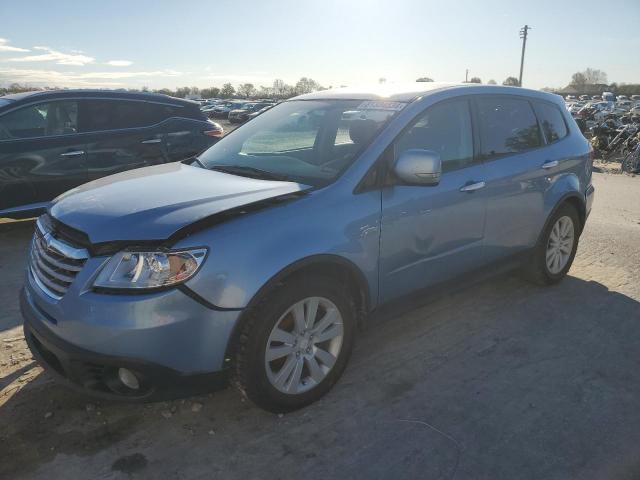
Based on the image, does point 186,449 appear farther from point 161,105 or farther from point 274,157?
point 161,105

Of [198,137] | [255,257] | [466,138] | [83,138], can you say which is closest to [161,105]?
[198,137]

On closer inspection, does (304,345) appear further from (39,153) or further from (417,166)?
(39,153)

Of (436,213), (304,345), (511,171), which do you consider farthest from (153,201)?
(511,171)

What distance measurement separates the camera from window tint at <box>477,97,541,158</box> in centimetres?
384

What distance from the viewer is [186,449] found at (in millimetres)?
2598

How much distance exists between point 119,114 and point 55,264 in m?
4.47

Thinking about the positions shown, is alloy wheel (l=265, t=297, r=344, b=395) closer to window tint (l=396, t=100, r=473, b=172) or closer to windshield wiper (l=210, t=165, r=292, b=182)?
windshield wiper (l=210, t=165, r=292, b=182)

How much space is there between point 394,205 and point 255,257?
101 cm

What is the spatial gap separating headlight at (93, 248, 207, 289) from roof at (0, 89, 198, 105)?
4.60m

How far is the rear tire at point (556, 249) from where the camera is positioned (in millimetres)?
4512

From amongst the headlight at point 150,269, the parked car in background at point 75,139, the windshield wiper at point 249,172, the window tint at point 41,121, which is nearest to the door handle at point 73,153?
the parked car in background at point 75,139

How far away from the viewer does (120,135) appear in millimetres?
6449

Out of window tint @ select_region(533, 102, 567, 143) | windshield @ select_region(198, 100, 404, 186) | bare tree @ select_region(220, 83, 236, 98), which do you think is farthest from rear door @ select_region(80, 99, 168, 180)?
bare tree @ select_region(220, 83, 236, 98)

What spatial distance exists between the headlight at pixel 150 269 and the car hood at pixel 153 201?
96 mm
